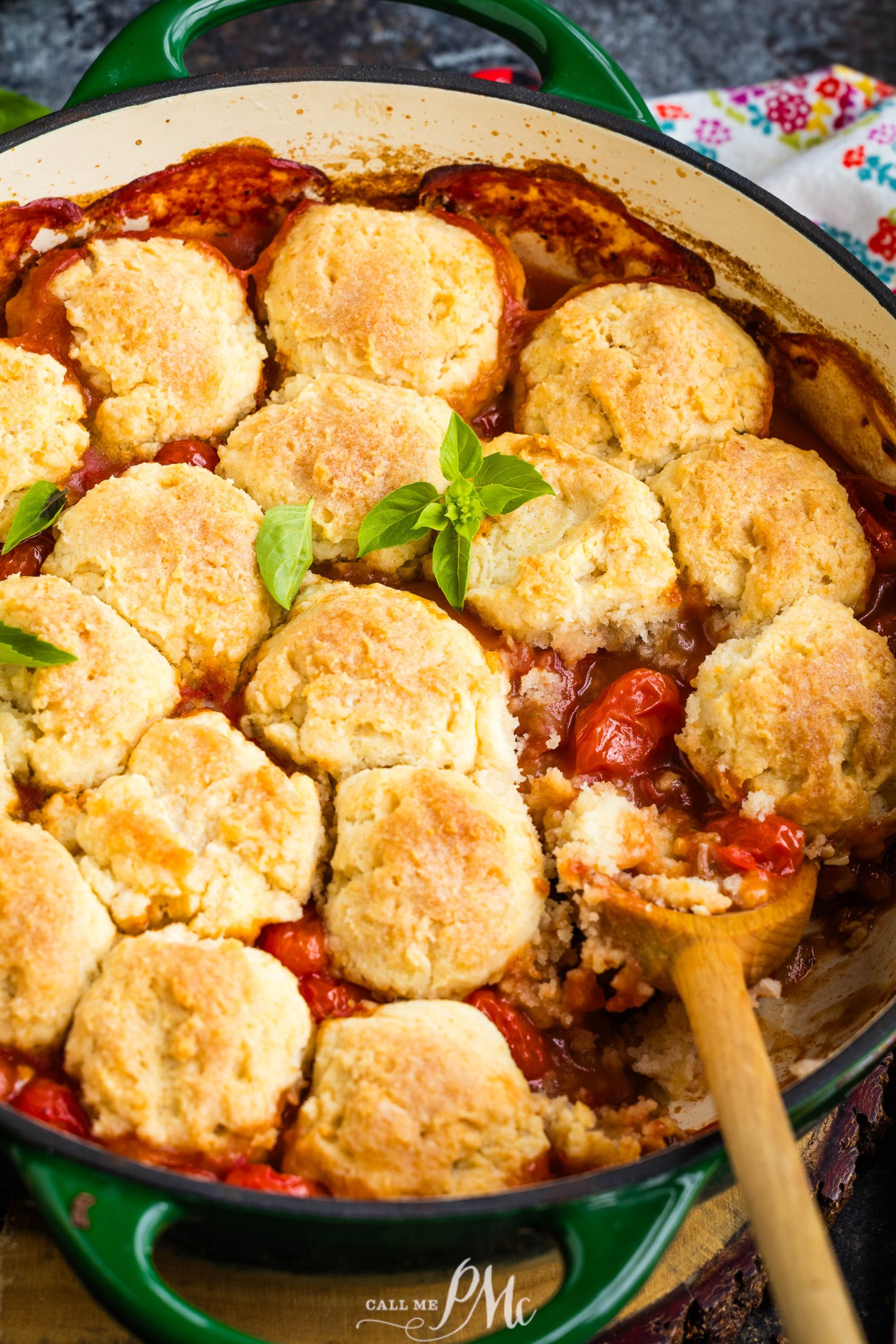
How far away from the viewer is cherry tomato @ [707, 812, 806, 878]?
9.15 ft

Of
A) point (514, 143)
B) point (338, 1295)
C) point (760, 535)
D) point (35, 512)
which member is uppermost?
point (514, 143)

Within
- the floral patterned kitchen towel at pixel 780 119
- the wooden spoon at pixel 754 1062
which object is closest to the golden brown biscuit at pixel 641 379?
the wooden spoon at pixel 754 1062

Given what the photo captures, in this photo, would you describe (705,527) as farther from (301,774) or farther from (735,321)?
(301,774)

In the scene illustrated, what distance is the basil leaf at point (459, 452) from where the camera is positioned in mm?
3016

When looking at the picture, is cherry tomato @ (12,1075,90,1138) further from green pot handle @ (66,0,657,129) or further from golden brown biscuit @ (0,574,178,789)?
green pot handle @ (66,0,657,129)

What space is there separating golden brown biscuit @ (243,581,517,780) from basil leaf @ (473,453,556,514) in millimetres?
319

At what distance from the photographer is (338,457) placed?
3.12 metres

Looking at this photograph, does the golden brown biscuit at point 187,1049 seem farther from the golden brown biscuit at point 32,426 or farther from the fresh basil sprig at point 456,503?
the golden brown biscuit at point 32,426

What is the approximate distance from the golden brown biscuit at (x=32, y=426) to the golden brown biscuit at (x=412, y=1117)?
5.25 ft

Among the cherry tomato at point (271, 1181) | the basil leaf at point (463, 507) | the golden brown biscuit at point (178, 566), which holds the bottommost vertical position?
the cherry tomato at point (271, 1181)

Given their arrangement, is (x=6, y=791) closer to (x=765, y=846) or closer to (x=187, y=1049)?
(x=187, y=1049)

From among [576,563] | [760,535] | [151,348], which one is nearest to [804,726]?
[760,535]

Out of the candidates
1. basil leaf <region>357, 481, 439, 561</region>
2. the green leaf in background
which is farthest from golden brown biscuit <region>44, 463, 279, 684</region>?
the green leaf in background

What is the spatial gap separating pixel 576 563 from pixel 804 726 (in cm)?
67
